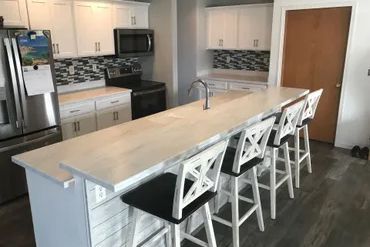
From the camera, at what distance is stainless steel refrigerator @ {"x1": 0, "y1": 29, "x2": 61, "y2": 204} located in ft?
9.37

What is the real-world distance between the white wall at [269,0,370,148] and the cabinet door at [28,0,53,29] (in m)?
3.14

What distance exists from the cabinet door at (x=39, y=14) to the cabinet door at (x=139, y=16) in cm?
146

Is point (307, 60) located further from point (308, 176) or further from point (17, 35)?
point (17, 35)

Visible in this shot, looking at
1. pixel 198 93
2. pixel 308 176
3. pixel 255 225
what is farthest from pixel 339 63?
pixel 255 225

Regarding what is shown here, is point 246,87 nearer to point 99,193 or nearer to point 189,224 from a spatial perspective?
point 189,224

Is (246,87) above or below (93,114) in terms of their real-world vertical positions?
above

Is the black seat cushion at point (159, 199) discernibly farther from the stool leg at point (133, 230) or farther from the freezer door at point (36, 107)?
the freezer door at point (36, 107)

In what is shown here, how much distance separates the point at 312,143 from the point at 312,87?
0.86 meters

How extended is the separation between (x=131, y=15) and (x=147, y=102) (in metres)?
1.39

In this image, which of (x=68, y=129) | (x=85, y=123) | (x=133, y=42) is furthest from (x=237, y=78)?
(x=68, y=129)

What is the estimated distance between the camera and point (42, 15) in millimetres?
3568

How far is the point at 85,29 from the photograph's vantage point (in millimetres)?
4113

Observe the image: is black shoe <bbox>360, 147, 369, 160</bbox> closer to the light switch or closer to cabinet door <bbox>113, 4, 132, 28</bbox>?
the light switch

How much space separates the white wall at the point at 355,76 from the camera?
3.94 m
